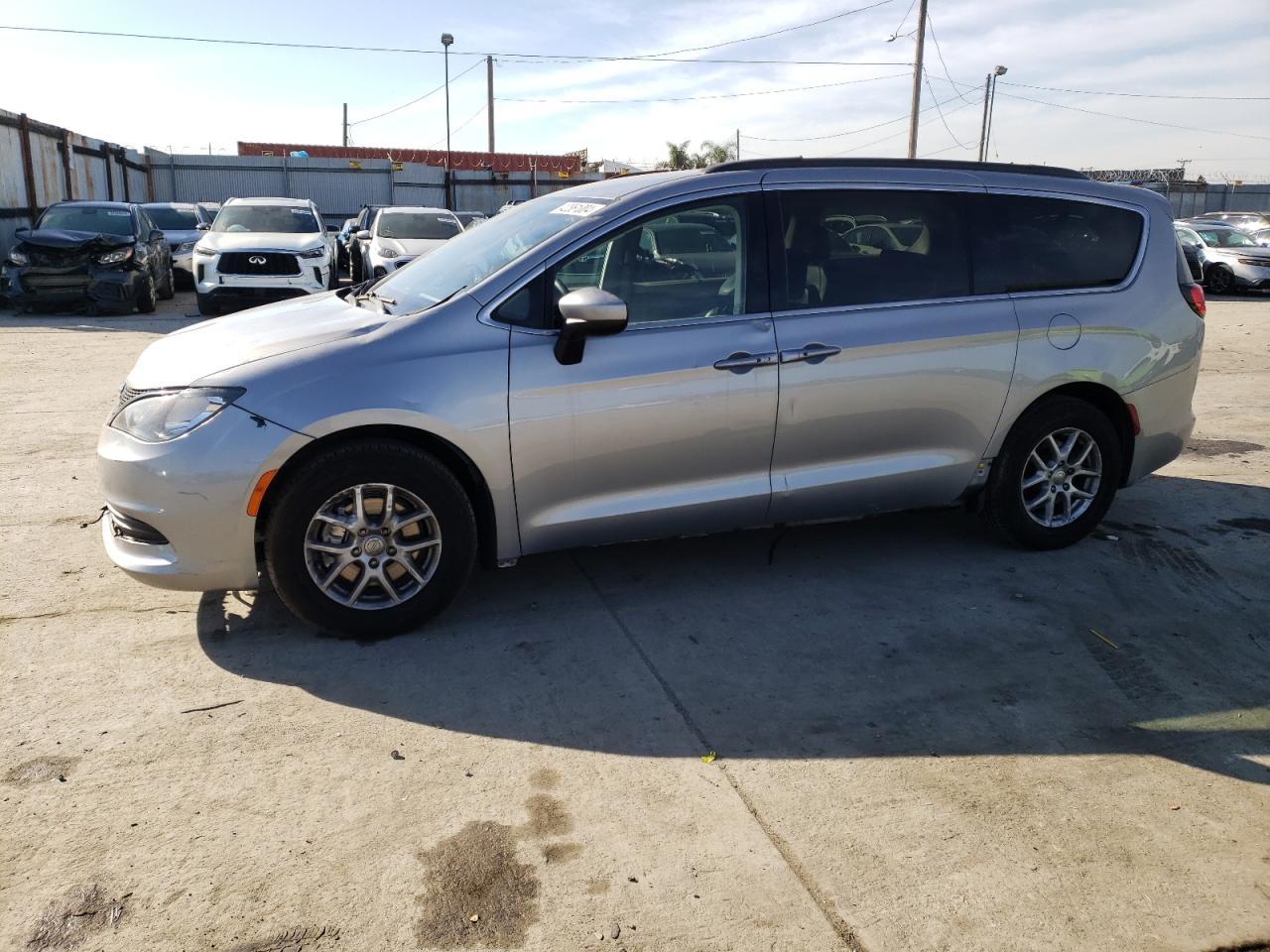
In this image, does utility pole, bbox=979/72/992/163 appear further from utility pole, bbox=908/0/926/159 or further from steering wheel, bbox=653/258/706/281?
steering wheel, bbox=653/258/706/281

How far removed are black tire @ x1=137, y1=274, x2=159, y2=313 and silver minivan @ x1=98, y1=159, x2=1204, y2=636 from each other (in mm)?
11869

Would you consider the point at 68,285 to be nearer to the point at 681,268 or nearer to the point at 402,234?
the point at 402,234

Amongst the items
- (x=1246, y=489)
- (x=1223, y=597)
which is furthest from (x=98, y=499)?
(x=1246, y=489)

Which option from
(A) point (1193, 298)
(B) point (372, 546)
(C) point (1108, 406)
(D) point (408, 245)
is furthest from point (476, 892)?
(D) point (408, 245)

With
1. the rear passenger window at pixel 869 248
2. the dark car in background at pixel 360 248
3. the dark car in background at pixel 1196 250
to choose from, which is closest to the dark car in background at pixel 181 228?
the dark car in background at pixel 360 248

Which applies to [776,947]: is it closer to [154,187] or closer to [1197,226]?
[1197,226]

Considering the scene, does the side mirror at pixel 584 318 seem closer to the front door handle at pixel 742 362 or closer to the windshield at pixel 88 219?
the front door handle at pixel 742 362

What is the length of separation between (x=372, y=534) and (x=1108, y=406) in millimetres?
3731

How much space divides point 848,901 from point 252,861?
1.62 meters

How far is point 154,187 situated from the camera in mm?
31453

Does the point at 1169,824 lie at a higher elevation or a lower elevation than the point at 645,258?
lower

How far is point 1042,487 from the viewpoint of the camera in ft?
17.2

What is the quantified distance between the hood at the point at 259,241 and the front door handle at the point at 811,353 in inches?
465

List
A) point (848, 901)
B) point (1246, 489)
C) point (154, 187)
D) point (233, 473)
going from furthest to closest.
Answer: point (154, 187)
point (1246, 489)
point (233, 473)
point (848, 901)
